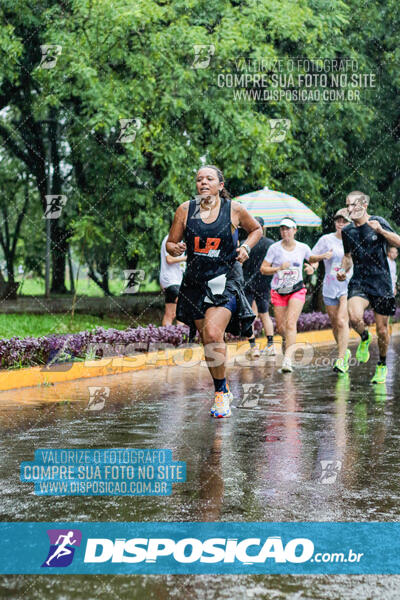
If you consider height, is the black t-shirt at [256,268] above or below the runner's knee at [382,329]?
above

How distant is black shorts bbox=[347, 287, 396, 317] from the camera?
10.8m

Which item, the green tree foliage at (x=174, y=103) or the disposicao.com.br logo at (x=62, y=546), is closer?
the disposicao.com.br logo at (x=62, y=546)

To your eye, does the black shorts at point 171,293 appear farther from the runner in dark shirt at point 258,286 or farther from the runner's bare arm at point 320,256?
the runner's bare arm at point 320,256

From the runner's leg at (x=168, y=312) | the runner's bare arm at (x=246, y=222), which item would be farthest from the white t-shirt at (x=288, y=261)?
the runner's bare arm at (x=246, y=222)

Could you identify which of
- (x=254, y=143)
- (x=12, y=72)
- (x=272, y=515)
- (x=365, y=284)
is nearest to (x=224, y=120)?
(x=254, y=143)

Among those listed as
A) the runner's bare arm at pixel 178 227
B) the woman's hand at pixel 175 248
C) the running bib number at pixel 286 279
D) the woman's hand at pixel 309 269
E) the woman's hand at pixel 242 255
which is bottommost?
the running bib number at pixel 286 279

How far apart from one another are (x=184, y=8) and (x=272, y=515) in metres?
14.2

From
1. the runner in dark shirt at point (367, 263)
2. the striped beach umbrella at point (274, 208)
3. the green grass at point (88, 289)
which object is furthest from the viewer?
the green grass at point (88, 289)

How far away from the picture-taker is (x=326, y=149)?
21078 mm

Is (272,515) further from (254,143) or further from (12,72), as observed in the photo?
(12,72)

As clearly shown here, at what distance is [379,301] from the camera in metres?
10.8

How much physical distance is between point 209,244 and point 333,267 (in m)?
4.60

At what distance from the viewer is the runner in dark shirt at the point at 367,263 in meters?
10.6

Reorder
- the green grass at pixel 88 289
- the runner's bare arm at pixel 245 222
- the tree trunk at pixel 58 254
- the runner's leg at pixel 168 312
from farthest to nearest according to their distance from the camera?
the green grass at pixel 88 289 < the tree trunk at pixel 58 254 < the runner's leg at pixel 168 312 < the runner's bare arm at pixel 245 222
